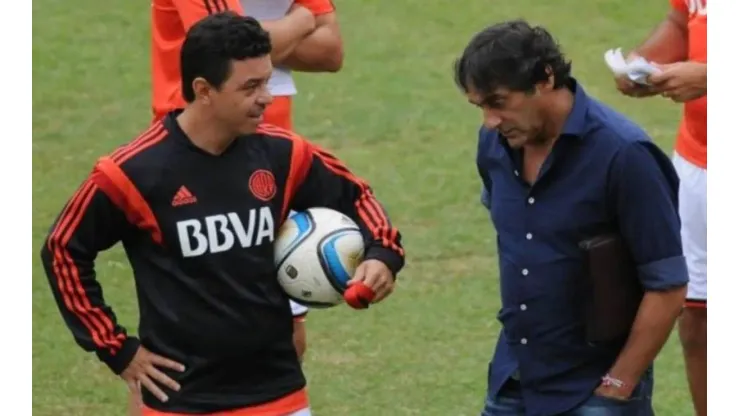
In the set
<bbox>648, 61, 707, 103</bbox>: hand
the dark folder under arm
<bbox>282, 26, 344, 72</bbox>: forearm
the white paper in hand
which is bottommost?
the dark folder under arm

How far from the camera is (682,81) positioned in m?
6.25

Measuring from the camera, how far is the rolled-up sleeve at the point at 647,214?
5098 mm

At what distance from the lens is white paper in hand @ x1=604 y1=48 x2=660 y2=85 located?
5.89m

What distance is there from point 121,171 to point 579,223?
145 centimetres

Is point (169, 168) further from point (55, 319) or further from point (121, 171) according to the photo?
point (55, 319)

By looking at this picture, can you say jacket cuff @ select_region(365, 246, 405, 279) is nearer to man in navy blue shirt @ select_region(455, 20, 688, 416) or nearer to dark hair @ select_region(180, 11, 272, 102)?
man in navy blue shirt @ select_region(455, 20, 688, 416)

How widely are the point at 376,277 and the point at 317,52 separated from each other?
1.58 m

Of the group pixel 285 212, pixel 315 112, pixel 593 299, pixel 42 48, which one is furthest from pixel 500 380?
pixel 42 48

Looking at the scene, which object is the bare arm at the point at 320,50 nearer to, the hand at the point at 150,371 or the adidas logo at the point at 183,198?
the adidas logo at the point at 183,198

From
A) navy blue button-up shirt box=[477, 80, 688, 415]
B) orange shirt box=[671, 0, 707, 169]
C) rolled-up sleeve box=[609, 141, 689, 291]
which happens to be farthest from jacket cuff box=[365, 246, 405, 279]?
orange shirt box=[671, 0, 707, 169]

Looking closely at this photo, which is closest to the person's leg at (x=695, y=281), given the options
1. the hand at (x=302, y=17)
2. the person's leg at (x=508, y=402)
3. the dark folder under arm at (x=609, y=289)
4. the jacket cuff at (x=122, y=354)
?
the hand at (x=302, y=17)

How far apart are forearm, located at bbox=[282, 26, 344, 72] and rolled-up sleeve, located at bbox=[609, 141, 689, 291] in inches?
73.2

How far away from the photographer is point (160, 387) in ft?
17.7

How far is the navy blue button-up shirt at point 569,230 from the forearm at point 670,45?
2002mm
